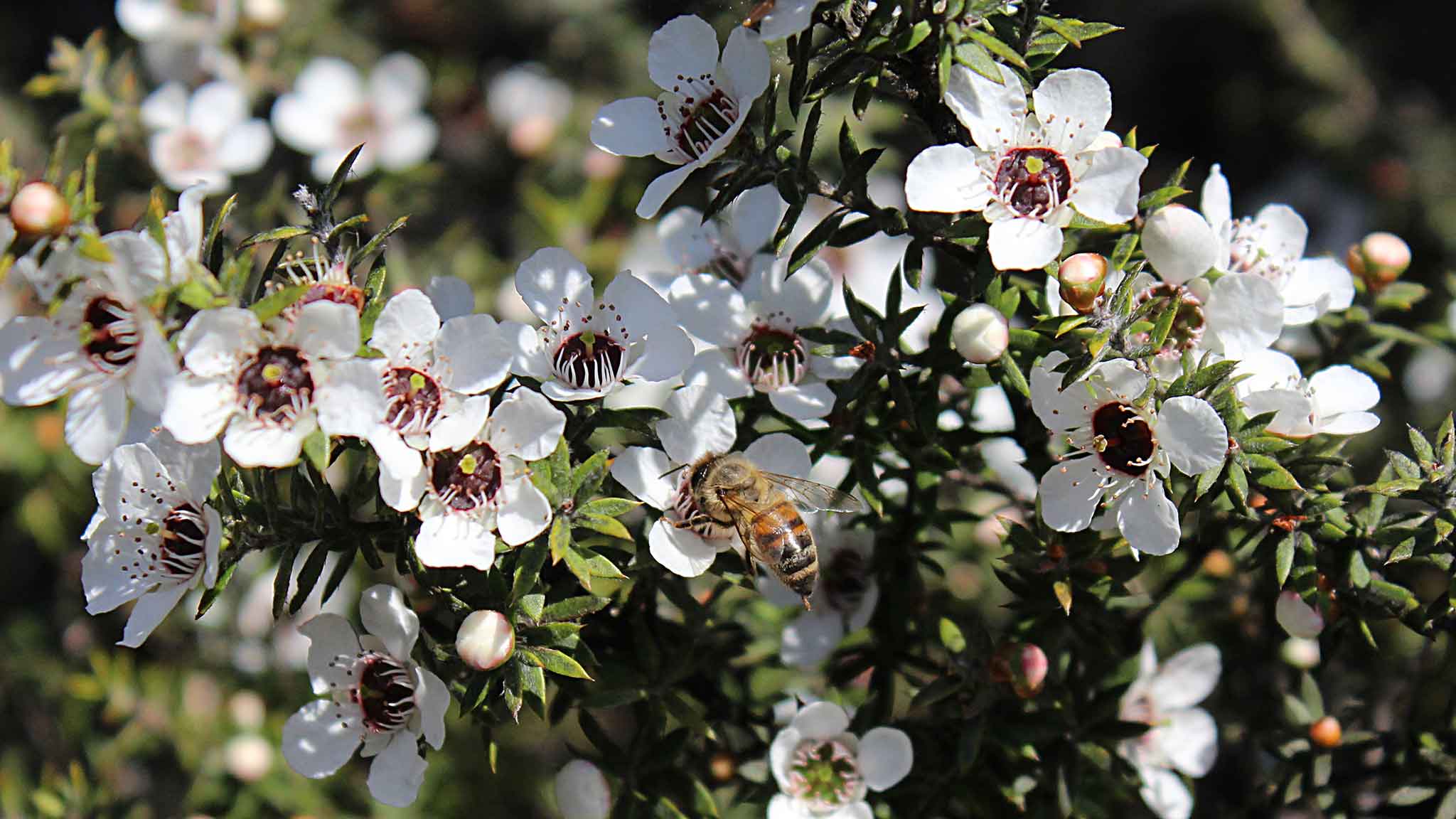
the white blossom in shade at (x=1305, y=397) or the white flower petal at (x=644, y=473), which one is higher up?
the white blossom in shade at (x=1305, y=397)

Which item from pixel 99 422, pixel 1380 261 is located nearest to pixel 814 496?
pixel 99 422

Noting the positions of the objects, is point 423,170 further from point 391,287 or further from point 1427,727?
point 1427,727

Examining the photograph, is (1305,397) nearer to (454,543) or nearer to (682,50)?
(682,50)

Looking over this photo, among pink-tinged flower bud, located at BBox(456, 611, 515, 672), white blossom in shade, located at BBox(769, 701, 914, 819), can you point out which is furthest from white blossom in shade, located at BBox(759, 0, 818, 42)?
white blossom in shade, located at BBox(769, 701, 914, 819)

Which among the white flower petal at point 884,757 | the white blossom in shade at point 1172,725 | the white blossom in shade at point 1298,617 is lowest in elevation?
the white blossom in shade at point 1172,725

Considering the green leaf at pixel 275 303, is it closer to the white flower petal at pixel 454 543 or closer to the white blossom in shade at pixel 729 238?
the white flower petal at pixel 454 543

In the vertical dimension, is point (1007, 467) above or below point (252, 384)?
below

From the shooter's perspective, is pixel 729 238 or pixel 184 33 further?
pixel 184 33

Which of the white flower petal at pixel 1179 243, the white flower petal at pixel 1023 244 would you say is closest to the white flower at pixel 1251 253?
the white flower petal at pixel 1179 243
